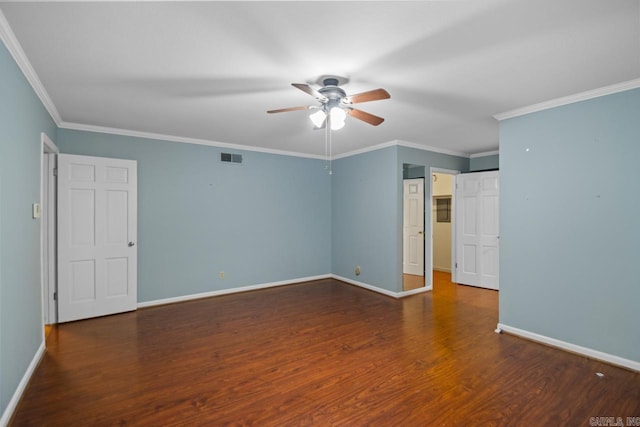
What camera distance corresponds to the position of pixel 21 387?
7.68ft

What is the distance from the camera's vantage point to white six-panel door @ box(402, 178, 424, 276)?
6.29m

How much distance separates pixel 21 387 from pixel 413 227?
6.04 meters

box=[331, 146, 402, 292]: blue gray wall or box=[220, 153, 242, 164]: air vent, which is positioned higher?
box=[220, 153, 242, 164]: air vent

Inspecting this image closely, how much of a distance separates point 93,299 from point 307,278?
132 inches

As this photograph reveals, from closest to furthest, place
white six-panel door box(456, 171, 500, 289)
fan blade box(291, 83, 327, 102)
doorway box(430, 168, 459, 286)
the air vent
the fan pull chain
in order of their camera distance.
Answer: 1. fan blade box(291, 83, 327, 102)
2. the fan pull chain
3. the air vent
4. white six-panel door box(456, 171, 500, 289)
5. doorway box(430, 168, 459, 286)

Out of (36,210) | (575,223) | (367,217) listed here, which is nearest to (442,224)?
(367,217)

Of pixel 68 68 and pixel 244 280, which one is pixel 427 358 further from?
pixel 68 68

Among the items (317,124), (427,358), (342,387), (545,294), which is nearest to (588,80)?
(545,294)

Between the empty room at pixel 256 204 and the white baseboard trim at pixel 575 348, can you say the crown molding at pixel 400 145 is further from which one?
the white baseboard trim at pixel 575 348

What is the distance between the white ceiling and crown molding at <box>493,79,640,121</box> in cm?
10

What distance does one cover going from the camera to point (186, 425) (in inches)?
80.0

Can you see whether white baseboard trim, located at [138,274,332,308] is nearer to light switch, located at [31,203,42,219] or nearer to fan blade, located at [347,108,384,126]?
light switch, located at [31,203,42,219]

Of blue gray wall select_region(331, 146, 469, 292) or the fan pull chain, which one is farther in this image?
blue gray wall select_region(331, 146, 469, 292)

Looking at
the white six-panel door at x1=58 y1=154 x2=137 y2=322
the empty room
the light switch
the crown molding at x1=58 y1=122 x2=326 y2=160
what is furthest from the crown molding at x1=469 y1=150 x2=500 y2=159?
the light switch
